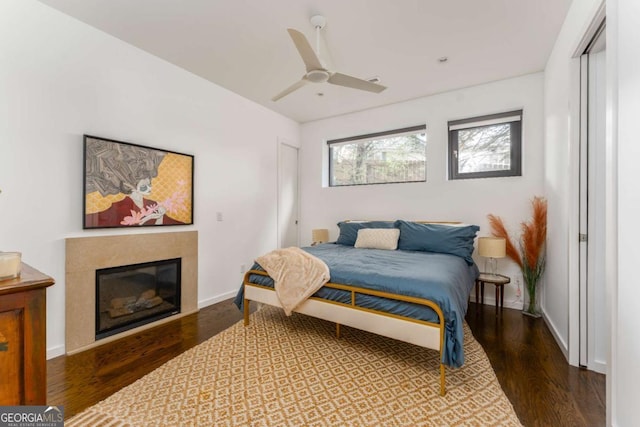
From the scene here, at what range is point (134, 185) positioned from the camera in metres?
2.66

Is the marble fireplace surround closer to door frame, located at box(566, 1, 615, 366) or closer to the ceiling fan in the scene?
the ceiling fan

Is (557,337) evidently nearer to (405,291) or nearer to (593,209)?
(593,209)

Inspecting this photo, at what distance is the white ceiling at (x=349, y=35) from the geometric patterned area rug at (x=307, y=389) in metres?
2.74

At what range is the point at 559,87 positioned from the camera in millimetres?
2447

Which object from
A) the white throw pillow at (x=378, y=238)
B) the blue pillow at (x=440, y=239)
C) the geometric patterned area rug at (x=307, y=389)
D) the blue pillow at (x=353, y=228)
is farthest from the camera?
the blue pillow at (x=353, y=228)

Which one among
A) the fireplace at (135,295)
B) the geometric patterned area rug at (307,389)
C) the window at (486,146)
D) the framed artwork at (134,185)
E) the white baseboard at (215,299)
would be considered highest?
the window at (486,146)

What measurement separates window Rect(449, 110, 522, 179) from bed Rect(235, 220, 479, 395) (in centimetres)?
86

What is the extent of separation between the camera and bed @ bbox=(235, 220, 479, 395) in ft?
5.80

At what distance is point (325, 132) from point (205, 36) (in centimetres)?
254

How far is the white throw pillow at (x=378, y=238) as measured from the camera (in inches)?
135

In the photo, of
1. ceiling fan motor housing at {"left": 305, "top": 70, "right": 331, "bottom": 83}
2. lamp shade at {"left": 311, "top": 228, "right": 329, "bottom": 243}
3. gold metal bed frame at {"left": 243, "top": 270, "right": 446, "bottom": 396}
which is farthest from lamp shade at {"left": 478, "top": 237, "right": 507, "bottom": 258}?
ceiling fan motor housing at {"left": 305, "top": 70, "right": 331, "bottom": 83}

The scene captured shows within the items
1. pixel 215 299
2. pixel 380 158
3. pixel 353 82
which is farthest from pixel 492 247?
pixel 215 299

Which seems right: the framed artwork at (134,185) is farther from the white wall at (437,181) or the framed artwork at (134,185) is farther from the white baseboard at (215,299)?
the white wall at (437,181)

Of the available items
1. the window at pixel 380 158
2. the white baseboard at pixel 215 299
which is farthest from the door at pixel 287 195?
the white baseboard at pixel 215 299
